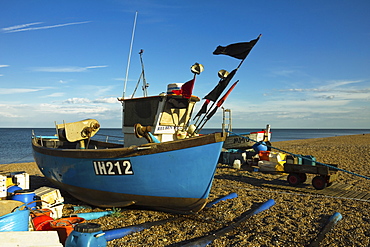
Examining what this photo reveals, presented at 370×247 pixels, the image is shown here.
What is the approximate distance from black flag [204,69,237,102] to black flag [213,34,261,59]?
0.44 m

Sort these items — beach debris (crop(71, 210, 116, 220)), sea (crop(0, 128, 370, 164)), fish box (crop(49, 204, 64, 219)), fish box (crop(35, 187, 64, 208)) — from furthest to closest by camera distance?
sea (crop(0, 128, 370, 164))
fish box (crop(35, 187, 64, 208))
beach debris (crop(71, 210, 116, 220))
fish box (crop(49, 204, 64, 219))

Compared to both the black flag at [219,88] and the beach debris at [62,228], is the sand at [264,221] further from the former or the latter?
the black flag at [219,88]

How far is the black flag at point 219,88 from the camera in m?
7.55

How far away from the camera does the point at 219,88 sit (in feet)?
25.1

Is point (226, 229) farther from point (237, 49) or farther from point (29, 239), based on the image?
point (237, 49)

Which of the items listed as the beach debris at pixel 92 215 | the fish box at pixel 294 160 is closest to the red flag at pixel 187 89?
the beach debris at pixel 92 215

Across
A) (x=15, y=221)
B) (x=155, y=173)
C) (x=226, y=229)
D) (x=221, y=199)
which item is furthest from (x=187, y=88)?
(x=15, y=221)

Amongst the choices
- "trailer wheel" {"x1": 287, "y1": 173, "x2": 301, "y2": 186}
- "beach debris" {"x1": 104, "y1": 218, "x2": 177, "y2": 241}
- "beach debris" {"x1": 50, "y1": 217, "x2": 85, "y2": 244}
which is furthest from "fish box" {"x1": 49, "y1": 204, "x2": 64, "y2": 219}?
"trailer wheel" {"x1": 287, "y1": 173, "x2": 301, "y2": 186}

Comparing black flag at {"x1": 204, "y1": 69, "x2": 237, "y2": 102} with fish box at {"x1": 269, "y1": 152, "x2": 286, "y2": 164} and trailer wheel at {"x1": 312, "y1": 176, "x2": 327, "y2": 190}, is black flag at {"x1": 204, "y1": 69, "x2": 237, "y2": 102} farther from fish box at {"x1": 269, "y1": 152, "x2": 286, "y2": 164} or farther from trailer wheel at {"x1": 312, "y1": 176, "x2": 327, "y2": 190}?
fish box at {"x1": 269, "y1": 152, "x2": 286, "y2": 164}

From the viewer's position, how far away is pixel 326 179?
9.21m

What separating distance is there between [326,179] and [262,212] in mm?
3628

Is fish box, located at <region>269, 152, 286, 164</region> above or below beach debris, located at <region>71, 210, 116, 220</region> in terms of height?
above

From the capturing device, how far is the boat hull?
20.2 feet

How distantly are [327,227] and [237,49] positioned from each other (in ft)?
16.0
